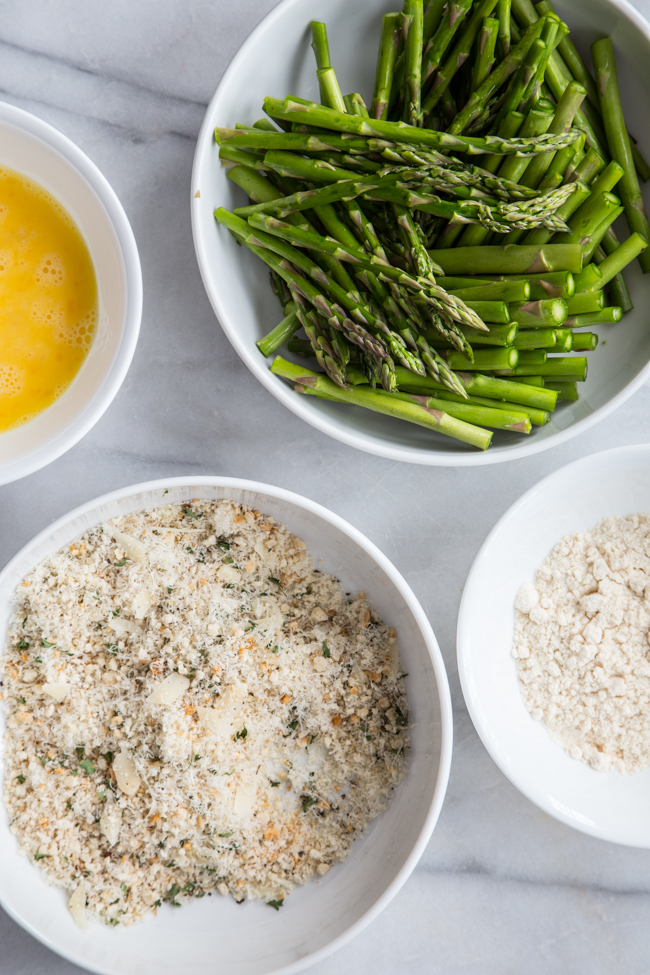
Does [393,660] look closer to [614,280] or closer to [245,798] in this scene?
[245,798]

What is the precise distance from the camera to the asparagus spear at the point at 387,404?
4.13 feet

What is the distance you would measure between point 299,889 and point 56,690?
25.5 inches

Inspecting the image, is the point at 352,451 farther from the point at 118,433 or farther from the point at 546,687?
the point at 546,687

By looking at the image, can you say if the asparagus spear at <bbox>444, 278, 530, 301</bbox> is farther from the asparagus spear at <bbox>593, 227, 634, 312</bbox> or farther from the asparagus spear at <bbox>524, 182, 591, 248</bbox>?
the asparagus spear at <bbox>593, 227, 634, 312</bbox>

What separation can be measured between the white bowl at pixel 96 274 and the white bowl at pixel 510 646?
0.79 meters

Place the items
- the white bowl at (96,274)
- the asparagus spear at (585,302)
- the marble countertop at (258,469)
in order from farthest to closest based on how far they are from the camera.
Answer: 1. the marble countertop at (258,469)
2. the asparagus spear at (585,302)
3. the white bowl at (96,274)

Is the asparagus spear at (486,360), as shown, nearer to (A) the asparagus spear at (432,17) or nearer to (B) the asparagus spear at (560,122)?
(B) the asparagus spear at (560,122)

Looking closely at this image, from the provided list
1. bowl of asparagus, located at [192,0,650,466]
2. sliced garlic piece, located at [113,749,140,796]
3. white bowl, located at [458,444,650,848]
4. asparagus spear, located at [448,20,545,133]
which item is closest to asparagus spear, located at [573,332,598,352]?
bowl of asparagus, located at [192,0,650,466]

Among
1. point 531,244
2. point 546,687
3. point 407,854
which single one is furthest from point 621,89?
point 407,854

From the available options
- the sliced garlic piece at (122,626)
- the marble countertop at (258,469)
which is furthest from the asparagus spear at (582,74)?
the sliced garlic piece at (122,626)

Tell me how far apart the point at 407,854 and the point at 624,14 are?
1.63 meters

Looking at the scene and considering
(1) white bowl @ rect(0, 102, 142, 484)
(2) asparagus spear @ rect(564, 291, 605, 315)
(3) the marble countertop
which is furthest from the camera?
(3) the marble countertop

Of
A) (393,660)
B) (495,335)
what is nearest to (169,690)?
(393,660)

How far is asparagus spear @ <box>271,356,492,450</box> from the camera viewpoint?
4.13 ft
